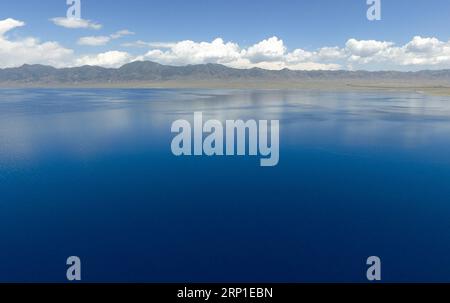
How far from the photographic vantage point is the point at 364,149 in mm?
22734

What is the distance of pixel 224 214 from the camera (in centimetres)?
1300

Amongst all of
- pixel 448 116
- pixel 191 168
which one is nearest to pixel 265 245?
pixel 191 168

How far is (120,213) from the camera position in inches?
513

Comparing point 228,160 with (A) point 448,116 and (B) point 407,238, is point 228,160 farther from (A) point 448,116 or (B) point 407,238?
(A) point 448,116

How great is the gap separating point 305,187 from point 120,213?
8637 mm

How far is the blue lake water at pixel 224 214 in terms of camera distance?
394 inches

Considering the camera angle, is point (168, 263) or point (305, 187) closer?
point (168, 263)

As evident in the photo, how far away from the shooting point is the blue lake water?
10016 mm

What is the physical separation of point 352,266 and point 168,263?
580cm
